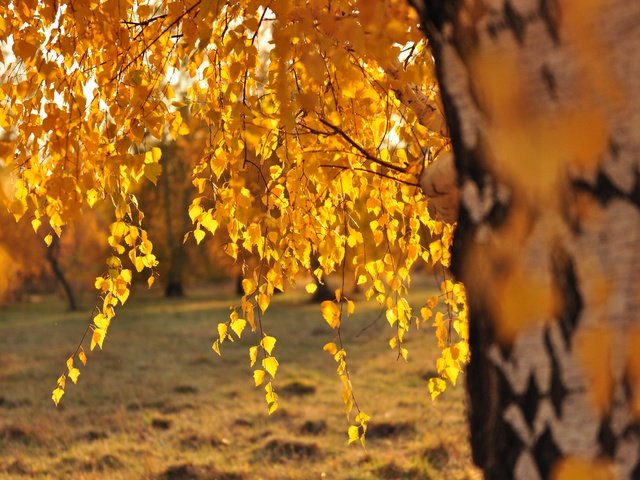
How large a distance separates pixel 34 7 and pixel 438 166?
2.45m

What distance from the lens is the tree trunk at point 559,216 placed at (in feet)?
6.11

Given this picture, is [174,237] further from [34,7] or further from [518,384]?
[518,384]

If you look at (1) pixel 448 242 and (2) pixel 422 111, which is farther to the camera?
(1) pixel 448 242

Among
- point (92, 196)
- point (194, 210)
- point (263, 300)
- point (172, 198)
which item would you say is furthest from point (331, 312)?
point (172, 198)

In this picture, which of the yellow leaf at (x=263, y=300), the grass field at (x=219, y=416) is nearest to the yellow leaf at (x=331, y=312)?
the yellow leaf at (x=263, y=300)

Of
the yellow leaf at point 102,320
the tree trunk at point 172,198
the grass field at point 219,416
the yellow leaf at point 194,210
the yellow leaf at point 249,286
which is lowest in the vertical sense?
the grass field at point 219,416

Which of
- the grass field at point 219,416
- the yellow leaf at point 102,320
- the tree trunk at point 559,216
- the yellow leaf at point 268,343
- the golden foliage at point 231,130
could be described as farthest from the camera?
the grass field at point 219,416

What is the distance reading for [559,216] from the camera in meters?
1.89

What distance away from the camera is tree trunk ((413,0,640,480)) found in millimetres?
1861

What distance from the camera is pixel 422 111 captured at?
3758 mm

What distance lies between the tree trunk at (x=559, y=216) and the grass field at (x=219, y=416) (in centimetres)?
609

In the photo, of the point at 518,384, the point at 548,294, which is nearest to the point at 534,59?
the point at 548,294

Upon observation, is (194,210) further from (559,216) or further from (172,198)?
(172,198)

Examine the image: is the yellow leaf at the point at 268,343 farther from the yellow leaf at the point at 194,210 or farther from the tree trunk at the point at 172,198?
the tree trunk at the point at 172,198
